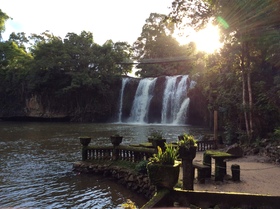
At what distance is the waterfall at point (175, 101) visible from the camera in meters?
37.2

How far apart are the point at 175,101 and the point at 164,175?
1357 inches

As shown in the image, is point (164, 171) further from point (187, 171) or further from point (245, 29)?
point (245, 29)

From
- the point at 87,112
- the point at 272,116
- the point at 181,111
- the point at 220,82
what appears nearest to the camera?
the point at 272,116

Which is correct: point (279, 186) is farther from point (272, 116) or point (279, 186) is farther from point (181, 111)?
point (181, 111)

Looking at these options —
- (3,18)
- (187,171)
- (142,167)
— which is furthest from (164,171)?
(3,18)

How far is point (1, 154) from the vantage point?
51.5 feet

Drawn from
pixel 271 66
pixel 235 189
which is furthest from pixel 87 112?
pixel 235 189

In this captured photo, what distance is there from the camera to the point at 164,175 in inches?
180

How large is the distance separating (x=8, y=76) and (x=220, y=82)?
1571 inches

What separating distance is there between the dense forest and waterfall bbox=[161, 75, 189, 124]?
211 centimetres

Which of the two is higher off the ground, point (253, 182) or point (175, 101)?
point (175, 101)

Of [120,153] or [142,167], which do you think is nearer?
[142,167]

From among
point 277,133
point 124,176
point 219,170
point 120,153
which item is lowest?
point 124,176

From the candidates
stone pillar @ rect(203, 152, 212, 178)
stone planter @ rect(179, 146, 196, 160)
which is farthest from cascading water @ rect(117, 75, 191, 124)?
stone planter @ rect(179, 146, 196, 160)
